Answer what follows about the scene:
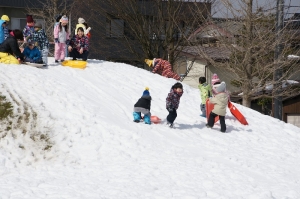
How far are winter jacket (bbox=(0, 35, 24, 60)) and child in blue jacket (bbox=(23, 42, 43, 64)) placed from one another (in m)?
0.27

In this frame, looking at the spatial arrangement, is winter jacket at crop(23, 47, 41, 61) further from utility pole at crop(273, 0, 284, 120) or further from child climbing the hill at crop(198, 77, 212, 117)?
utility pole at crop(273, 0, 284, 120)

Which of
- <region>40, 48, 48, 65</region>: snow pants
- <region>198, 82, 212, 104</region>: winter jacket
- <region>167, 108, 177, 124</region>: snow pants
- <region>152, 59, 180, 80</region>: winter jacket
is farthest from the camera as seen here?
<region>152, 59, 180, 80</region>: winter jacket

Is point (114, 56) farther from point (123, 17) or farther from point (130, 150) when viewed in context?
point (130, 150)

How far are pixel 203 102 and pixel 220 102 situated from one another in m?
1.14

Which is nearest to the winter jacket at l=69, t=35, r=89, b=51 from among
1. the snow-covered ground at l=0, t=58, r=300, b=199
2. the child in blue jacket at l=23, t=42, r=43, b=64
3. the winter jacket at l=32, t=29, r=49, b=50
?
the winter jacket at l=32, t=29, r=49, b=50

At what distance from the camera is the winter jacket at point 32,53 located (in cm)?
1559

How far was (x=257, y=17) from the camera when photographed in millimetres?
20344

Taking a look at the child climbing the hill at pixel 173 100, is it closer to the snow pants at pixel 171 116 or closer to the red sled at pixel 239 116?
the snow pants at pixel 171 116

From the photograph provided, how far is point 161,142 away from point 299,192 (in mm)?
3142

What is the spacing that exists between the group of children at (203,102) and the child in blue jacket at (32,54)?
4587 millimetres

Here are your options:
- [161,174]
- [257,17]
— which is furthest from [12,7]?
[161,174]

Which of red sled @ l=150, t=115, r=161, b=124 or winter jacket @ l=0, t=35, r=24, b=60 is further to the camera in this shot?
winter jacket @ l=0, t=35, r=24, b=60

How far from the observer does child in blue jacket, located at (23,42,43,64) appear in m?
15.5

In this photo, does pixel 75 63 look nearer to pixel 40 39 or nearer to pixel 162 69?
pixel 40 39
